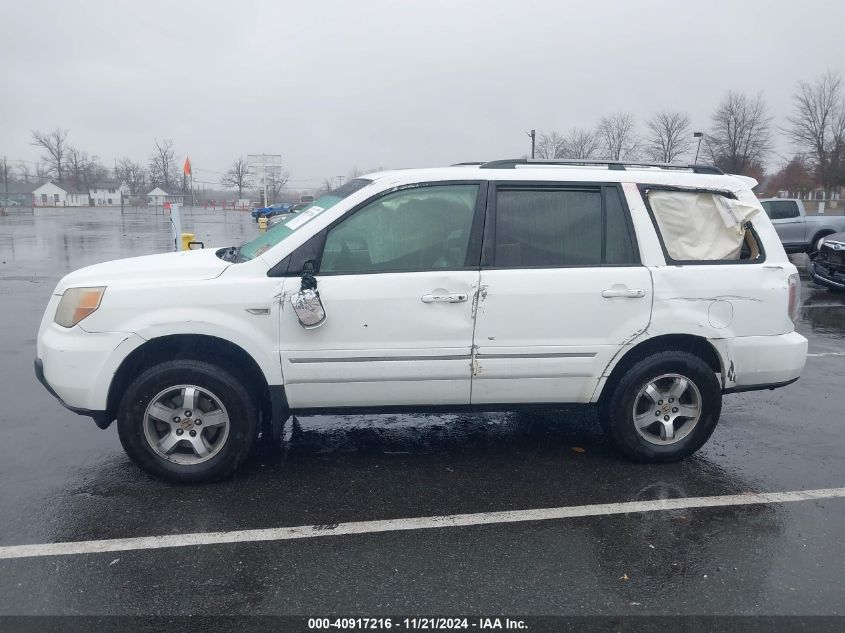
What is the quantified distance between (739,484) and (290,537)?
2795 mm

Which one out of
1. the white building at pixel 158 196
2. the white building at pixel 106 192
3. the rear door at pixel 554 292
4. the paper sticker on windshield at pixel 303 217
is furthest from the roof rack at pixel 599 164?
the white building at pixel 106 192

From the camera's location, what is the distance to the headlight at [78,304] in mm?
3883

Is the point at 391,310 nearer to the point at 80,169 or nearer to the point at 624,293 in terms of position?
the point at 624,293

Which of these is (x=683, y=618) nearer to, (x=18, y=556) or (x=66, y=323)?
(x=18, y=556)

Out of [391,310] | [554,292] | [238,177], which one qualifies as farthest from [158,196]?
[554,292]

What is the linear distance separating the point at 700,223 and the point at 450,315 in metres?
1.83

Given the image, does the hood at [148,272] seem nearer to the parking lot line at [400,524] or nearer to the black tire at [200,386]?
the black tire at [200,386]

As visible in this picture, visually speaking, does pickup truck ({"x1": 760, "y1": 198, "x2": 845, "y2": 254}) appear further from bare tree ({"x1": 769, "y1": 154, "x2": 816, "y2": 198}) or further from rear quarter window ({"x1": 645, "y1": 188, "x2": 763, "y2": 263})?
bare tree ({"x1": 769, "y1": 154, "x2": 816, "y2": 198})

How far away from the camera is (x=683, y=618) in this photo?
9.39 ft

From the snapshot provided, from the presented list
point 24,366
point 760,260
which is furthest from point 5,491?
point 760,260

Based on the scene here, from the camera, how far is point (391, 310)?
3980 mm

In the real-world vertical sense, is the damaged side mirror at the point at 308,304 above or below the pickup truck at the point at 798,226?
below

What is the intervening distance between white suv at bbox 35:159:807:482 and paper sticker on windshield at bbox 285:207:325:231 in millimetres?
45

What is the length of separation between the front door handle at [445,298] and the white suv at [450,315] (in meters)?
0.01
